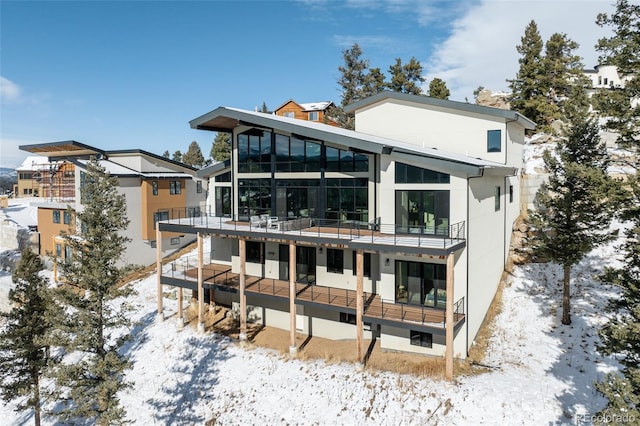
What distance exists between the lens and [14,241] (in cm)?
4644

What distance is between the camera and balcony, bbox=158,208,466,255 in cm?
1597

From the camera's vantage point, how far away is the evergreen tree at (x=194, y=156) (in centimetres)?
7212

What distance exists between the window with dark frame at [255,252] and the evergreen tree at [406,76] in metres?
28.1

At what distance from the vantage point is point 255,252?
23.4m

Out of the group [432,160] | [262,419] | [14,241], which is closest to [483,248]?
[432,160]

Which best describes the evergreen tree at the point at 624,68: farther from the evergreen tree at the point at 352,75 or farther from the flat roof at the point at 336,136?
the evergreen tree at the point at 352,75

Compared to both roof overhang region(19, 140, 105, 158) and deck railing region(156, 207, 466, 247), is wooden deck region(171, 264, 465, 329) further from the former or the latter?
roof overhang region(19, 140, 105, 158)

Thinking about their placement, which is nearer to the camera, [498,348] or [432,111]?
[498,348]

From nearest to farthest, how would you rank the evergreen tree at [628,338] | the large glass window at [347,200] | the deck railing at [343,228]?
1. the evergreen tree at [628,338]
2. the deck railing at [343,228]
3. the large glass window at [347,200]

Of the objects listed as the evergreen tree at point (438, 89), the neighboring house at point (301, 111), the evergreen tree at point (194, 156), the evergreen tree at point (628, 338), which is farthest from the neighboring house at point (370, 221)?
the evergreen tree at point (194, 156)

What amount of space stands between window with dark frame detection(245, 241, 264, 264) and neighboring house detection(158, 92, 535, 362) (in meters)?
0.07

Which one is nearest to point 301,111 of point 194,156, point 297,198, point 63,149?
point 63,149

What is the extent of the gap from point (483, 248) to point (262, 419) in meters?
12.6

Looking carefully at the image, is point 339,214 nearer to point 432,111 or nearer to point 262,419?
point 432,111
